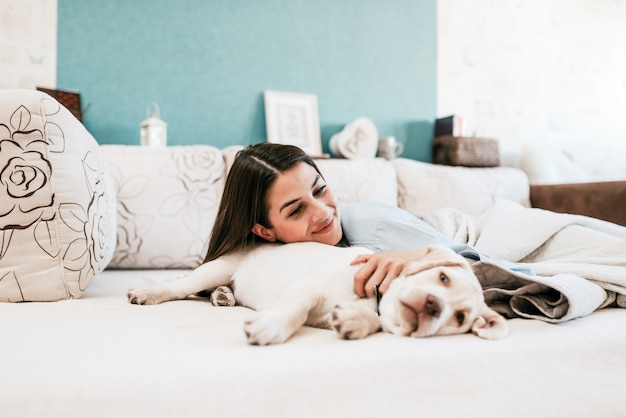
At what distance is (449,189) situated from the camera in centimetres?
210

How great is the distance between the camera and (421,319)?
736 mm

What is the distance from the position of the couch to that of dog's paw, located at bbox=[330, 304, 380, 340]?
2 centimetres

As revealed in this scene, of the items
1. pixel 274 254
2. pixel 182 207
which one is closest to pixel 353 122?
pixel 182 207

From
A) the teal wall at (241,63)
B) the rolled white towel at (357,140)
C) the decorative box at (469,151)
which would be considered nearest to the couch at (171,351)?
the teal wall at (241,63)

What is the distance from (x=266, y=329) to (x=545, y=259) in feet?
3.23

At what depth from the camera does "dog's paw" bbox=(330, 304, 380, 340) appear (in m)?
0.73

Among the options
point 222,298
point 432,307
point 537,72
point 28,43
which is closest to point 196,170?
point 222,298

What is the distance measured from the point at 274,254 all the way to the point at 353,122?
1.57m

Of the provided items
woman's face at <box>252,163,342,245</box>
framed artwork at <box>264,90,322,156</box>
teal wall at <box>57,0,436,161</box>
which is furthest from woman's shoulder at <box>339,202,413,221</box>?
teal wall at <box>57,0,436,161</box>

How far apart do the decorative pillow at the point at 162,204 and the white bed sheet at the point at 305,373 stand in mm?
874

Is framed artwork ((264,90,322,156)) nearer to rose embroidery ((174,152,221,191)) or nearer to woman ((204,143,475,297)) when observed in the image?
rose embroidery ((174,152,221,191))

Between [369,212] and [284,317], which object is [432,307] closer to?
[284,317]

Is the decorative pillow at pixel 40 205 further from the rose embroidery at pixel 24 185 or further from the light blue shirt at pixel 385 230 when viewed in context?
the light blue shirt at pixel 385 230

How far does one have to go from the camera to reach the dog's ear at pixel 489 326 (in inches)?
28.8
